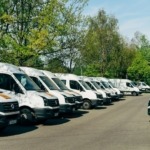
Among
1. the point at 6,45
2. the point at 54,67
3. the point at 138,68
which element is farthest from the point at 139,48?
the point at 6,45

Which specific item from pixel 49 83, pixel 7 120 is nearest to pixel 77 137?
pixel 7 120

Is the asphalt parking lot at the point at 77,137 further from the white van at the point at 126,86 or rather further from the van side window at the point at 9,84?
the white van at the point at 126,86

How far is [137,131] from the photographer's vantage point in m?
15.4

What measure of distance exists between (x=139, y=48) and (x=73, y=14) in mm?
75063

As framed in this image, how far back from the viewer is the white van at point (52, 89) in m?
20.0

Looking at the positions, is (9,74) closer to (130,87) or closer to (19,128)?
(19,128)

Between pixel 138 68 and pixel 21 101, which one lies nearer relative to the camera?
pixel 21 101

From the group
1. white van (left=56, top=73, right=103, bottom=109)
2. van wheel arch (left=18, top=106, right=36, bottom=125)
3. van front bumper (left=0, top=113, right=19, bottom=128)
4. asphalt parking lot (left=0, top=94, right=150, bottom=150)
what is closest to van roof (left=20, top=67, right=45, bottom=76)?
asphalt parking lot (left=0, top=94, right=150, bottom=150)

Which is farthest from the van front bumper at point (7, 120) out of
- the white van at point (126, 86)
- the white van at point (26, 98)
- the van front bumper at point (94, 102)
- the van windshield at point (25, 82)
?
the white van at point (126, 86)

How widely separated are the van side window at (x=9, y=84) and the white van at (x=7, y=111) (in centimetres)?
215

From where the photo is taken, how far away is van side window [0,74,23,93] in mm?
16703

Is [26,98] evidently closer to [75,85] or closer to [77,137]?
[77,137]

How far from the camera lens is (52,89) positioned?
20562mm

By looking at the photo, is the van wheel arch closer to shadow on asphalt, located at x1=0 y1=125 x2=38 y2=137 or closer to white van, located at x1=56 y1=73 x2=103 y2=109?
shadow on asphalt, located at x1=0 y1=125 x2=38 y2=137
